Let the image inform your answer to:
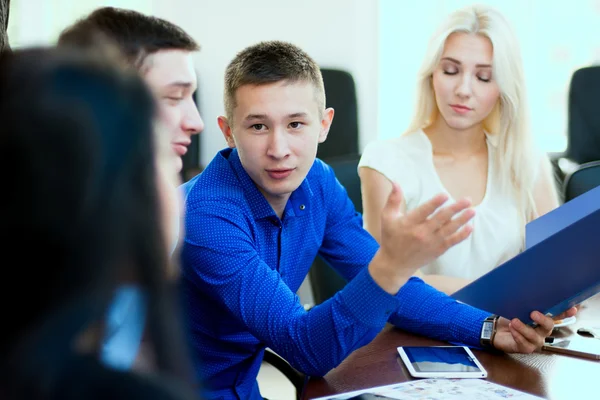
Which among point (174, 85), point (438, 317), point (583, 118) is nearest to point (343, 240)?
point (438, 317)

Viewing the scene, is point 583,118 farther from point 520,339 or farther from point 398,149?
point 520,339

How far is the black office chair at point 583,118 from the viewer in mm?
3854


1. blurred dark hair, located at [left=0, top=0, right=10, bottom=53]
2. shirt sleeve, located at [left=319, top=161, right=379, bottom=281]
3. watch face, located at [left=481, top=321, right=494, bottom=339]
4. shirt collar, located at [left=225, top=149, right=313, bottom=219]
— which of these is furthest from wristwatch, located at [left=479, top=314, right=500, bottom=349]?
blurred dark hair, located at [left=0, top=0, right=10, bottom=53]

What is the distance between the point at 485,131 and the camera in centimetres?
237

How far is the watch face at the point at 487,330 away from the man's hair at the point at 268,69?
0.59 metres

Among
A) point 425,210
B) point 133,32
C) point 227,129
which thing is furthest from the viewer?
point 227,129

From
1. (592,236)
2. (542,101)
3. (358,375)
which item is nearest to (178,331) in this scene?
(358,375)

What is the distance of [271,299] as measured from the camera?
1.37 metres

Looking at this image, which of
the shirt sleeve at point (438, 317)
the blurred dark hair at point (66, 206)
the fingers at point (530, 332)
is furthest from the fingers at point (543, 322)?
the blurred dark hair at point (66, 206)

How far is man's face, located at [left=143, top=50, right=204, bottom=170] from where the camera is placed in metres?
1.17

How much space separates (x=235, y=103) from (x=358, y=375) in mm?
645

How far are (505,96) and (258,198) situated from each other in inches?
38.8

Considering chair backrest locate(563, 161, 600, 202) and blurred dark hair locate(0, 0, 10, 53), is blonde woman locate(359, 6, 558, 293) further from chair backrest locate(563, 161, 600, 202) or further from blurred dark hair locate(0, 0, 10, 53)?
blurred dark hair locate(0, 0, 10, 53)

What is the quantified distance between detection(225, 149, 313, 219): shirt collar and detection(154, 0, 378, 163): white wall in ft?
9.16
